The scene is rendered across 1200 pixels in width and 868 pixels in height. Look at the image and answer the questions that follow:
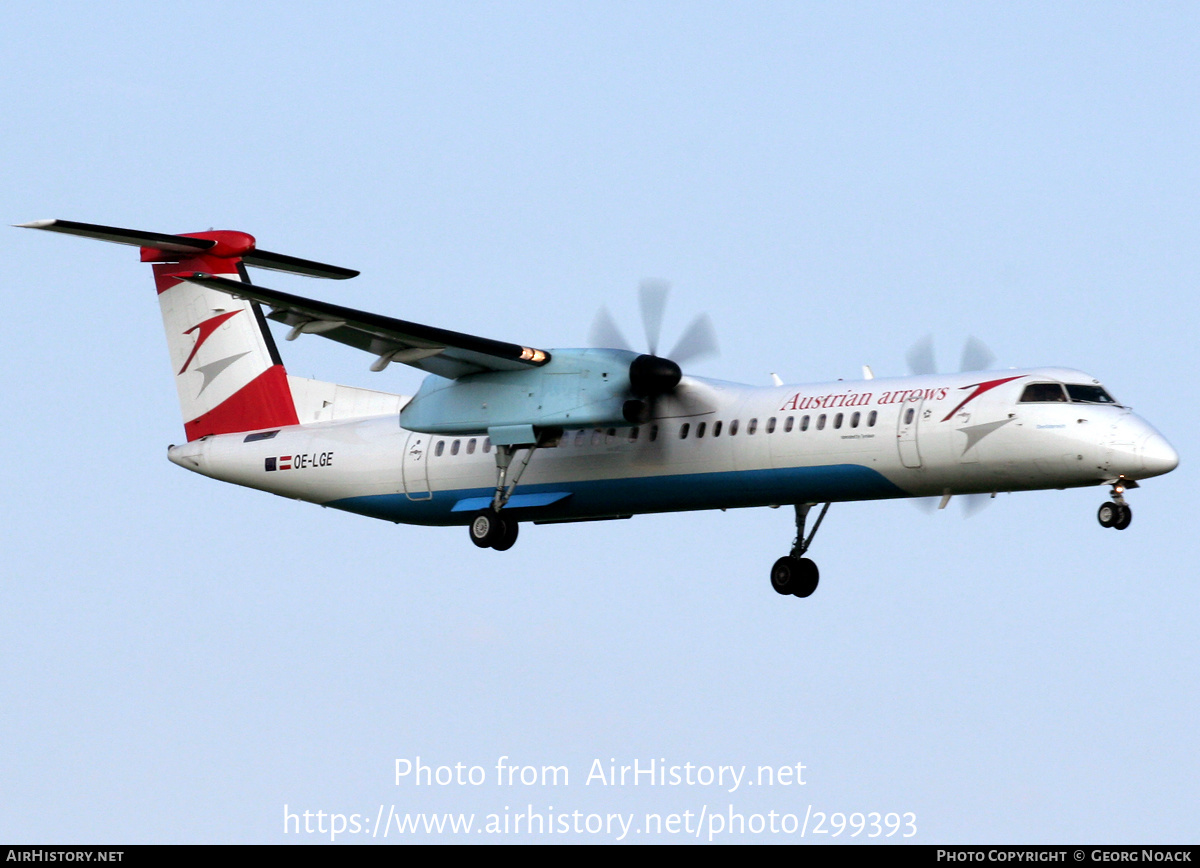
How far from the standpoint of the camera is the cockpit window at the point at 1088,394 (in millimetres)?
20438

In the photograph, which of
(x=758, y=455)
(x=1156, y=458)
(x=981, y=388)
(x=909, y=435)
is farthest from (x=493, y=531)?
(x=1156, y=458)

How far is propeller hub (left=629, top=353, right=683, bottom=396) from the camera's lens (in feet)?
73.8

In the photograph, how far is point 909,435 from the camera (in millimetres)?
20953

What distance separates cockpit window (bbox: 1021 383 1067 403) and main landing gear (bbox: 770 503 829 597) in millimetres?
4167

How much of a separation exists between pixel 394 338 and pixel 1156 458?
9563 millimetres

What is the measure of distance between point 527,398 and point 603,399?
1.15 meters

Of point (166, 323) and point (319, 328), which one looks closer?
point (319, 328)

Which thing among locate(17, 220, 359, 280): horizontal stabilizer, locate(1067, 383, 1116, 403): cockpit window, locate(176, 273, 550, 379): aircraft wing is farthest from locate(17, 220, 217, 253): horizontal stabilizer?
locate(1067, 383, 1116, 403): cockpit window

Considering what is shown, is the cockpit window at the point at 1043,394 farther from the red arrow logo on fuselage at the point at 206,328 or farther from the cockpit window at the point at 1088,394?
the red arrow logo on fuselage at the point at 206,328

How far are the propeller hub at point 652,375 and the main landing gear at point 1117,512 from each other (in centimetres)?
568
